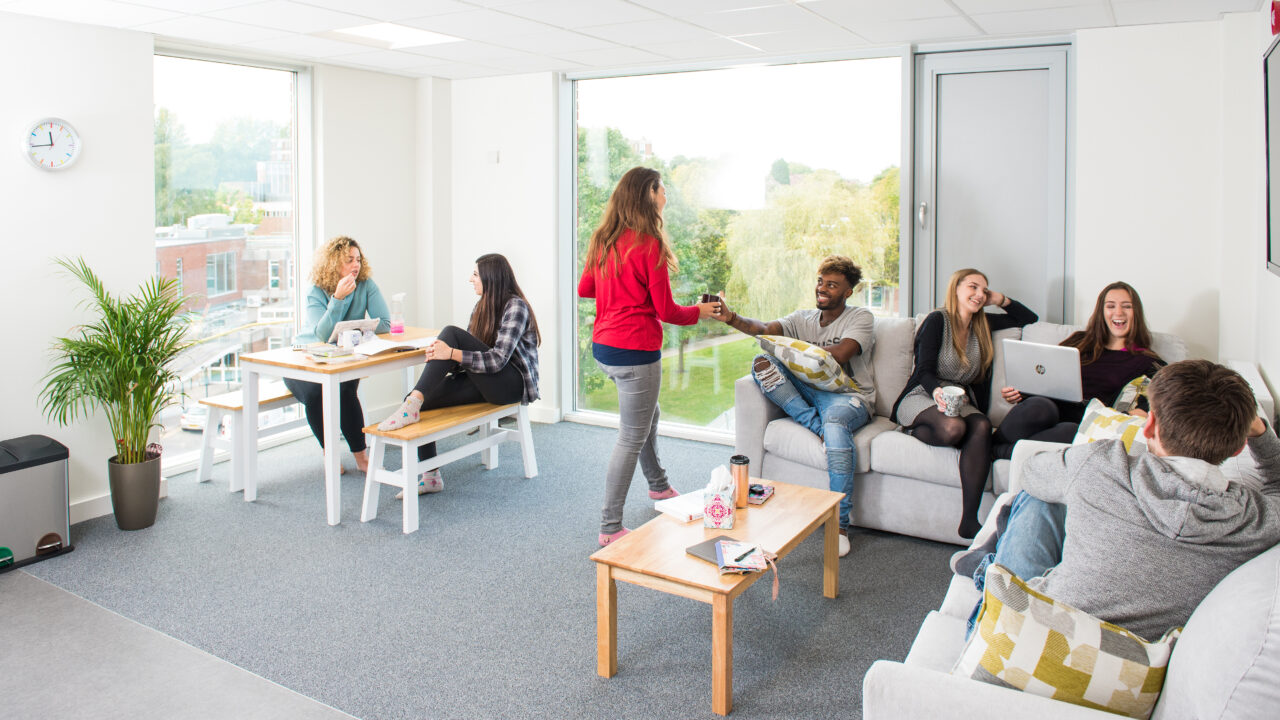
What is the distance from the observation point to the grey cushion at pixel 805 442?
3.95 meters

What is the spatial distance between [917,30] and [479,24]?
2.11 m

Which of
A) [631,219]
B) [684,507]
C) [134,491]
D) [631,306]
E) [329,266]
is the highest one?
[631,219]

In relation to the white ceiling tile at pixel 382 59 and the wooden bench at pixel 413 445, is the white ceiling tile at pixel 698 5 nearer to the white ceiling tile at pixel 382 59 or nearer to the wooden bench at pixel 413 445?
the white ceiling tile at pixel 382 59

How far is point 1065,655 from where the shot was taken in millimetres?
1633

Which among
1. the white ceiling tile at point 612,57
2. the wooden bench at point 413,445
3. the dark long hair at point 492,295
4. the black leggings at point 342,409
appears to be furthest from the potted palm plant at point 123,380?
the white ceiling tile at point 612,57

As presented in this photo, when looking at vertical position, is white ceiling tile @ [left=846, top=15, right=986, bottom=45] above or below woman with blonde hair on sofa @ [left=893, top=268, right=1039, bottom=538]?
above

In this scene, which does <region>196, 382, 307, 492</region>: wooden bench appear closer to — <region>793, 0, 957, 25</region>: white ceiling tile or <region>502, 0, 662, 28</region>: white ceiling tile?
<region>502, 0, 662, 28</region>: white ceiling tile

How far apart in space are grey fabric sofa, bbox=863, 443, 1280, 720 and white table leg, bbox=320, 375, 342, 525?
3.03 metres

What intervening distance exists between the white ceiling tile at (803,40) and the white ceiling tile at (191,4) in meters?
2.36

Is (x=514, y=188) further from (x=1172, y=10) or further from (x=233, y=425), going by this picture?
(x=1172, y=10)

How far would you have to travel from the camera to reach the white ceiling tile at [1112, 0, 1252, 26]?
12.3ft

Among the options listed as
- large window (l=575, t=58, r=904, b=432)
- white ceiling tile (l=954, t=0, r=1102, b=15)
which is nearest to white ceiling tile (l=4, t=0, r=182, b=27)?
large window (l=575, t=58, r=904, b=432)

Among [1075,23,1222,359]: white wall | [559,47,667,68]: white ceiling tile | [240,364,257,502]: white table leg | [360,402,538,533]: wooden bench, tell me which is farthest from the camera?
[559,47,667,68]: white ceiling tile

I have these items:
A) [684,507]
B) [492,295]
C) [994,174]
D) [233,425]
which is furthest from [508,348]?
[994,174]
